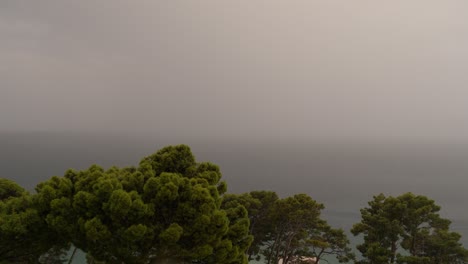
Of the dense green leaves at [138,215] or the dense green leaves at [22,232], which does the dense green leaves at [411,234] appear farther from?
the dense green leaves at [22,232]


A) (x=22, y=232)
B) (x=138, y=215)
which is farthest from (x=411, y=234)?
(x=22, y=232)

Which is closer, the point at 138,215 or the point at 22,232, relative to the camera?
the point at 138,215

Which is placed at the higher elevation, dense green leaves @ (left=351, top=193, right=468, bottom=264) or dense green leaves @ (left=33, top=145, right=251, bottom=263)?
dense green leaves @ (left=33, top=145, right=251, bottom=263)

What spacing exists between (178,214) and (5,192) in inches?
477

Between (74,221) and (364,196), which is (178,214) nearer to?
(74,221)

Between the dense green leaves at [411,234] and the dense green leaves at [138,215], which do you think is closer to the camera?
the dense green leaves at [138,215]

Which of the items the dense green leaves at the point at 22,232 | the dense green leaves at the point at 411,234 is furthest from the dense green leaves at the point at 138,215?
the dense green leaves at the point at 411,234

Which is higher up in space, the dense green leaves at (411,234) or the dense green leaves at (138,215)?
the dense green leaves at (138,215)

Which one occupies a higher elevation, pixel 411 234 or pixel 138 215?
pixel 138 215

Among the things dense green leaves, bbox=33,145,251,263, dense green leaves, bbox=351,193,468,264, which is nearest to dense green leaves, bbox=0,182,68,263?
dense green leaves, bbox=33,145,251,263

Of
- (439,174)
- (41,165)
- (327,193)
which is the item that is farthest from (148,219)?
(439,174)

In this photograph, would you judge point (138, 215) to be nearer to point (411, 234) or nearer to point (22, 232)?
point (22, 232)

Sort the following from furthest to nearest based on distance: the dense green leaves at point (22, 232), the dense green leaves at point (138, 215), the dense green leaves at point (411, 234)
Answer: the dense green leaves at point (411, 234) < the dense green leaves at point (22, 232) < the dense green leaves at point (138, 215)

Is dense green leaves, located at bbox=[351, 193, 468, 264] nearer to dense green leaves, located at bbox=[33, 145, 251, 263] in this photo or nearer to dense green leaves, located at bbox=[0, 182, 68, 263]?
dense green leaves, located at bbox=[33, 145, 251, 263]
